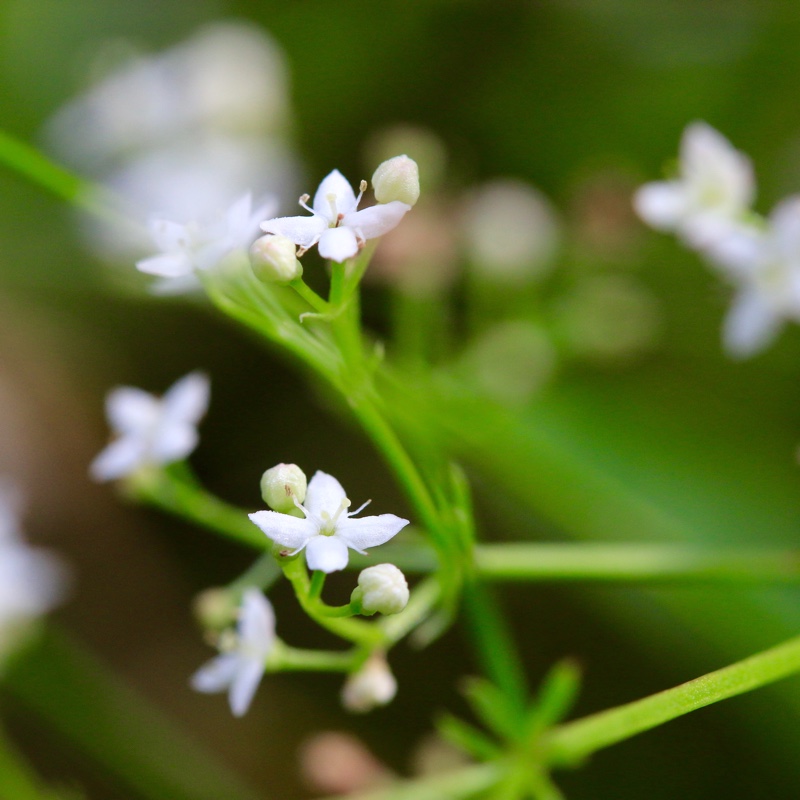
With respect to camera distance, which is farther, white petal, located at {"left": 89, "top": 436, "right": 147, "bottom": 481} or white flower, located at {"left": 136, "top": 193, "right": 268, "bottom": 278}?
white petal, located at {"left": 89, "top": 436, "right": 147, "bottom": 481}

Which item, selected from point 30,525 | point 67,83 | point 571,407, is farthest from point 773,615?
point 67,83

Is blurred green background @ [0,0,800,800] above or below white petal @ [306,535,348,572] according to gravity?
above

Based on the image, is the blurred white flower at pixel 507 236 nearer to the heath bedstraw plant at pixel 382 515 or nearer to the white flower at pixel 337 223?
the heath bedstraw plant at pixel 382 515

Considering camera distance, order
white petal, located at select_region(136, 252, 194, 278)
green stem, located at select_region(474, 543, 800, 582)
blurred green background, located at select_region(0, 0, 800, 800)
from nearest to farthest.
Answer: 1. white petal, located at select_region(136, 252, 194, 278)
2. green stem, located at select_region(474, 543, 800, 582)
3. blurred green background, located at select_region(0, 0, 800, 800)

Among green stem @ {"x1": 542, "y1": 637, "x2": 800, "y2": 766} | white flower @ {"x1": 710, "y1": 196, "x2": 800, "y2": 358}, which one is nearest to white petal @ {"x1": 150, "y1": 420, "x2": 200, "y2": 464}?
green stem @ {"x1": 542, "y1": 637, "x2": 800, "y2": 766}

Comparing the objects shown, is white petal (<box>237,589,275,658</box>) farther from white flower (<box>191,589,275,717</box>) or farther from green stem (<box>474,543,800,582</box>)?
green stem (<box>474,543,800,582</box>)
